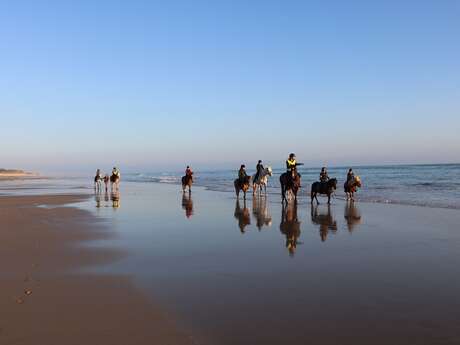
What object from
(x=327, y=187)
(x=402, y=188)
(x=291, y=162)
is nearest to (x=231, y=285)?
(x=291, y=162)

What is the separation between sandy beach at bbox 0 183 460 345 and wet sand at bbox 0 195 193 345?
0.02 metres

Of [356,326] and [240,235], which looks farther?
[240,235]

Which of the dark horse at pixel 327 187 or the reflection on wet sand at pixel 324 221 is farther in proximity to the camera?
the dark horse at pixel 327 187

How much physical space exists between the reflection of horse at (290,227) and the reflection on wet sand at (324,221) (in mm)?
553

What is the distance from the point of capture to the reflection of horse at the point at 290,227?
829cm

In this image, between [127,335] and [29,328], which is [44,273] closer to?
[29,328]

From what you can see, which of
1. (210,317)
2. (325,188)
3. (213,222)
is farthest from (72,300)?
(325,188)

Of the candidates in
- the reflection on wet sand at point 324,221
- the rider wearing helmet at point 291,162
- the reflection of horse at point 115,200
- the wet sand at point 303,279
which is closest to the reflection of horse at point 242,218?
the wet sand at point 303,279

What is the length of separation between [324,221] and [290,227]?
66.6 inches

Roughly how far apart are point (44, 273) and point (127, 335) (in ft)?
9.33

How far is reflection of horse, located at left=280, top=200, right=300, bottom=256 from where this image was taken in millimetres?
8289

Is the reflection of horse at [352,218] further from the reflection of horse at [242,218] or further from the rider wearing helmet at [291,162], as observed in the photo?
the rider wearing helmet at [291,162]

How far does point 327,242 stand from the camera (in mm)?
8594

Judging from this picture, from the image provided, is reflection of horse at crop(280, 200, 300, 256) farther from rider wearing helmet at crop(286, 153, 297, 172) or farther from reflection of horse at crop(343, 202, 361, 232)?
rider wearing helmet at crop(286, 153, 297, 172)
